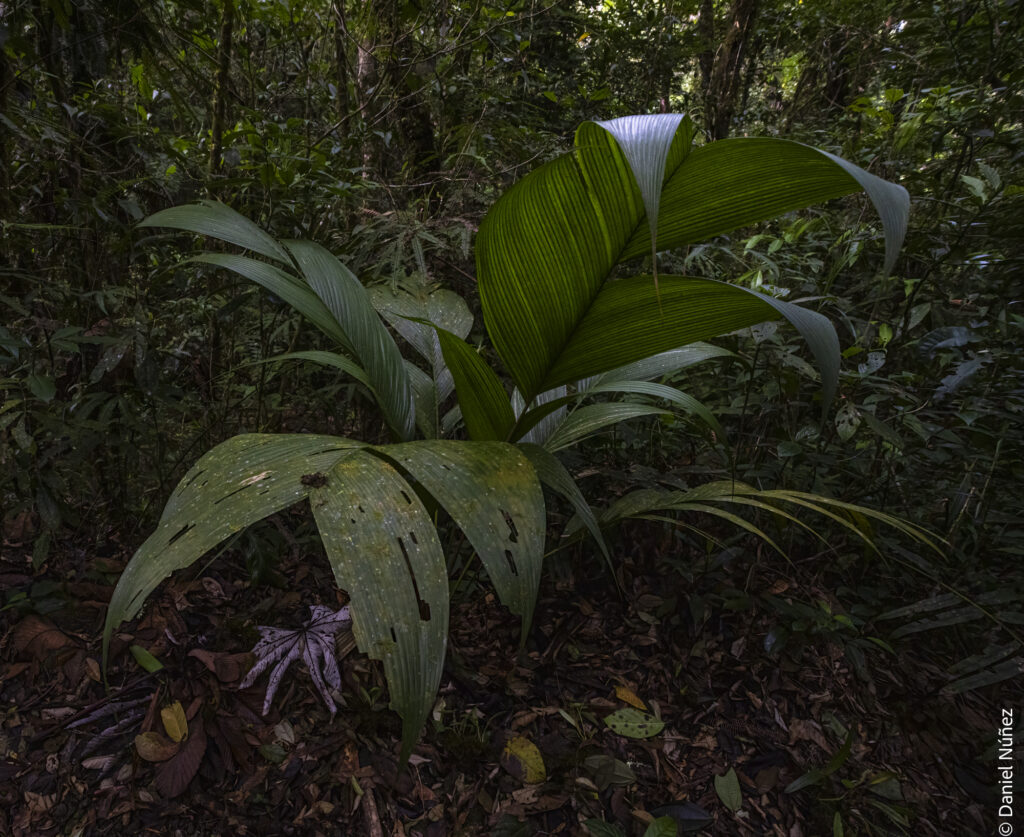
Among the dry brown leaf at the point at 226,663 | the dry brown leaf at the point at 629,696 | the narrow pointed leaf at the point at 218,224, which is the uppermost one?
the narrow pointed leaf at the point at 218,224

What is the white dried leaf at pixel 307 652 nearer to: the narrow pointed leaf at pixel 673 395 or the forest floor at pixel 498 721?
the forest floor at pixel 498 721

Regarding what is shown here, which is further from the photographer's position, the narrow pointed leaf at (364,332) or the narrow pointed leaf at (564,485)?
the narrow pointed leaf at (364,332)

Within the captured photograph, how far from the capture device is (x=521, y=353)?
887 mm

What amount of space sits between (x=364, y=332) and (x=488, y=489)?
564mm

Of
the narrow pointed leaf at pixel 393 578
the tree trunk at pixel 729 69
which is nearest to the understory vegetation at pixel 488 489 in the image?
the narrow pointed leaf at pixel 393 578

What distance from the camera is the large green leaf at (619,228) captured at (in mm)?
631

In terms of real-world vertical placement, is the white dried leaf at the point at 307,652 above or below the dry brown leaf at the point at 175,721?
above

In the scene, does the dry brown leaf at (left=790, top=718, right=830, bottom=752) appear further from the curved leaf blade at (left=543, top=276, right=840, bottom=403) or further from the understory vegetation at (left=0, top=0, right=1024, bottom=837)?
the curved leaf blade at (left=543, top=276, right=840, bottom=403)

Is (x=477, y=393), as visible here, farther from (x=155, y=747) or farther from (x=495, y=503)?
(x=155, y=747)

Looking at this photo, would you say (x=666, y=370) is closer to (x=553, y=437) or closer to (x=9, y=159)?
(x=553, y=437)

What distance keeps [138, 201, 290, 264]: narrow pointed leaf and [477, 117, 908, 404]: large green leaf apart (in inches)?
18.9

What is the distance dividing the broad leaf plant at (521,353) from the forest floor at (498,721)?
1.83 ft

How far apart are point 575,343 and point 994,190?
50.4 inches

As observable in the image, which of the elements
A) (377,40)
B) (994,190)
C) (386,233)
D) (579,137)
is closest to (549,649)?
(579,137)
